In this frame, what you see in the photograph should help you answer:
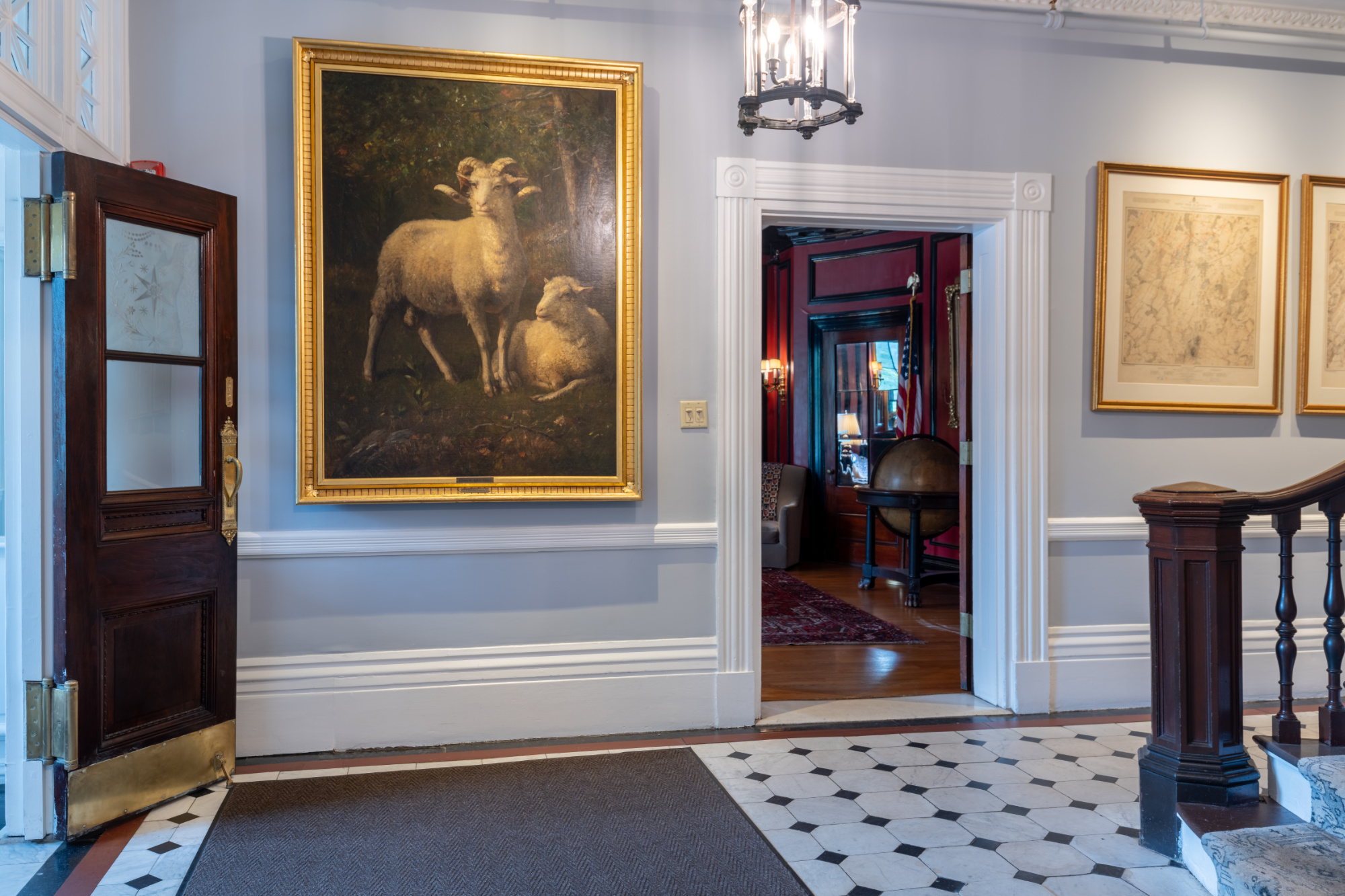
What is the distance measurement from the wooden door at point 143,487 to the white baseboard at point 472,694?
26cm

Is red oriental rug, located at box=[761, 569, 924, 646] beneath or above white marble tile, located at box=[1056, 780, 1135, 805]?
beneath

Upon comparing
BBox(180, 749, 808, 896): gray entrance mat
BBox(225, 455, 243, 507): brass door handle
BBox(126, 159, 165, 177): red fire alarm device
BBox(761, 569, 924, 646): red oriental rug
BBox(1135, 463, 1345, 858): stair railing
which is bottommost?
BBox(761, 569, 924, 646): red oriental rug

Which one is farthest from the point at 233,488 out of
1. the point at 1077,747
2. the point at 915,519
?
the point at 915,519

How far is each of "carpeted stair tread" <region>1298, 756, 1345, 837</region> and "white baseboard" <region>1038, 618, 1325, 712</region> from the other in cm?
164

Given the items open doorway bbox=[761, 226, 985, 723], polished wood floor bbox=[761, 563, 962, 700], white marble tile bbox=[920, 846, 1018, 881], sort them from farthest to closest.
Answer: open doorway bbox=[761, 226, 985, 723] → polished wood floor bbox=[761, 563, 962, 700] → white marble tile bbox=[920, 846, 1018, 881]

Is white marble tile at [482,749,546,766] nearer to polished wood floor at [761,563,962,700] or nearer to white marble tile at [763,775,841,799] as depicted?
white marble tile at [763,775,841,799]

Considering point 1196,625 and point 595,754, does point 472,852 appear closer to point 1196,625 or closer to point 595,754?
point 595,754

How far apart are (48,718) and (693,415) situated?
250 cm

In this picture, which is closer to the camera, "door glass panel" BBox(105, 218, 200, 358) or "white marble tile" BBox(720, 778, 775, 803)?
"door glass panel" BBox(105, 218, 200, 358)

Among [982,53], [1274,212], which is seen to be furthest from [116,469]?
[1274,212]

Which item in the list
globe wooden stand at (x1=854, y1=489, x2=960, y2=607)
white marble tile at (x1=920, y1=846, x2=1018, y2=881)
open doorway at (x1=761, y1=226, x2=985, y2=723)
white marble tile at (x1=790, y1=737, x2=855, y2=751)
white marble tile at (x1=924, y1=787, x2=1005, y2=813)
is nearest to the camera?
white marble tile at (x1=920, y1=846, x2=1018, y2=881)

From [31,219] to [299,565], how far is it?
1.53 m

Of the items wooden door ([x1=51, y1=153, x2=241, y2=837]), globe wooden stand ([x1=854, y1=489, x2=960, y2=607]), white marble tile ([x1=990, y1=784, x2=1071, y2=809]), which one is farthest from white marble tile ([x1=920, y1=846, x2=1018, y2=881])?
globe wooden stand ([x1=854, y1=489, x2=960, y2=607])

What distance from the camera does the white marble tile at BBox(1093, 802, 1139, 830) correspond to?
10.1 ft
